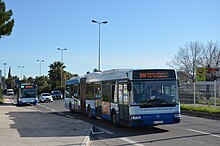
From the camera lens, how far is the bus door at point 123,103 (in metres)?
15.4

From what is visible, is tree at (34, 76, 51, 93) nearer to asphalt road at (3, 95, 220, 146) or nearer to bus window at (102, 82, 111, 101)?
bus window at (102, 82, 111, 101)

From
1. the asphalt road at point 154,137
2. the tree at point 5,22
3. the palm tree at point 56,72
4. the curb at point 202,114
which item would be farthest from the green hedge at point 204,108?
the palm tree at point 56,72

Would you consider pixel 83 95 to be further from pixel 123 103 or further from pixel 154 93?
pixel 154 93

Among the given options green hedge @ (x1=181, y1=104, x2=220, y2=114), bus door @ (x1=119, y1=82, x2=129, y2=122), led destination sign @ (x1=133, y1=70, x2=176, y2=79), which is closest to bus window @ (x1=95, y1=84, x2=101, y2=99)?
bus door @ (x1=119, y1=82, x2=129, y2=122)

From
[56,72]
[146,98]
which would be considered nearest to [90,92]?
[146,98]

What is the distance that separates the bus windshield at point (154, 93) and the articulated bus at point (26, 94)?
30837 millimetres

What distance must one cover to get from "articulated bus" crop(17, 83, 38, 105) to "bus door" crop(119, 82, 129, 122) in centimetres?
2933

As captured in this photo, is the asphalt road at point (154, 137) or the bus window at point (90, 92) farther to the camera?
the bus window at point (90, 92)

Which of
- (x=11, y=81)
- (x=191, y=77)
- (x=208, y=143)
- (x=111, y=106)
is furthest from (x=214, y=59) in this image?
(x=11, y=81)

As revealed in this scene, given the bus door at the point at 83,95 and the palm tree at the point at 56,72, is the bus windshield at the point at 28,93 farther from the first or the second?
the palm tree at the point at 56,72

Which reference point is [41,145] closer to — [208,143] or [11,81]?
[208,143]

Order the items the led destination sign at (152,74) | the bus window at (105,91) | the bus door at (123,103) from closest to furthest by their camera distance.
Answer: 1. the led destination sign at (152,74)
2. the bus door at (123,103)
3. the bus window at (105,91)

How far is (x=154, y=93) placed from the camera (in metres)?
15.0

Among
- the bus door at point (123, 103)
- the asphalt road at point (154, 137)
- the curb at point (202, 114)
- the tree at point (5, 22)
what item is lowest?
the asphalt road at point (154, 137)
